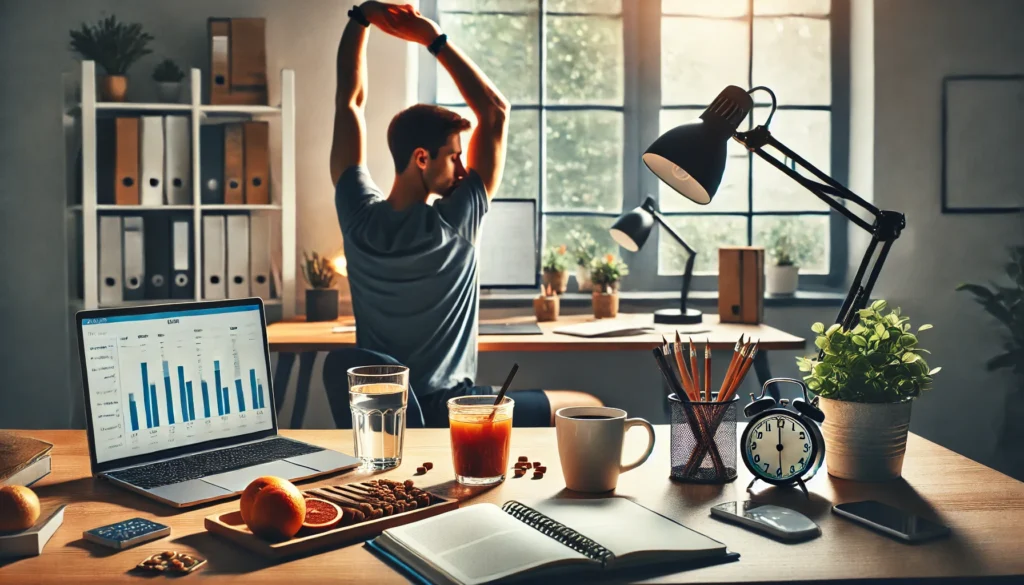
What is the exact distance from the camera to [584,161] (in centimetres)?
388

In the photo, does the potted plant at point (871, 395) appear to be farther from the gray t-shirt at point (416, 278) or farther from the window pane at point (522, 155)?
the window pane at point (522, 155)

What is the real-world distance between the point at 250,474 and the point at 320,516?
25cm

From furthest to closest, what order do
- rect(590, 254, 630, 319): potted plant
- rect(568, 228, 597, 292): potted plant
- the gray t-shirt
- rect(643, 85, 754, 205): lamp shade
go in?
1. rect(568, 228, 597, 292): potted plant
2. rect(590, 254, 630, 319): potted plant
3. the gray t-shirt
4. rect(643, 85, 754, 205): lamp shade

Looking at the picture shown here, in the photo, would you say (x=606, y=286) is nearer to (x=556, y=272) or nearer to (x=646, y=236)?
(x=556, y=272)

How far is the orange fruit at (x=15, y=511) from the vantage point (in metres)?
0.99

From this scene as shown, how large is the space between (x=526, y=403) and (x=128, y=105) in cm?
A: 190

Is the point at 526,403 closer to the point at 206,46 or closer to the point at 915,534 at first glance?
the point at 915,534

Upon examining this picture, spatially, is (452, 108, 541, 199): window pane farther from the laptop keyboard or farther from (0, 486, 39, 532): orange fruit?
(0, 486, 39, 532): orange fruit

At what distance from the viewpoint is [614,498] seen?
1179 millimetres

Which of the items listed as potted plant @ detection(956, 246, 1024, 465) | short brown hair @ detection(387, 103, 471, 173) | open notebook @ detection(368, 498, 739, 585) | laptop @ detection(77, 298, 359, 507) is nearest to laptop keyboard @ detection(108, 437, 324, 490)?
laptop @ detection(77, 298, 359, 507)

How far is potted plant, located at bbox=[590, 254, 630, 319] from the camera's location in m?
3.40

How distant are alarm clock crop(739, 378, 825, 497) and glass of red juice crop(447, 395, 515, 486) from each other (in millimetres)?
341

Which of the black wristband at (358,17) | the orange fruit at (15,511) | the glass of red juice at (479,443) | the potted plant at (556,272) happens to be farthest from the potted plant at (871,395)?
the potted plant at (556,272)

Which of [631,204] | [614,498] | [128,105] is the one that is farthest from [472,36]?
[614,498]
